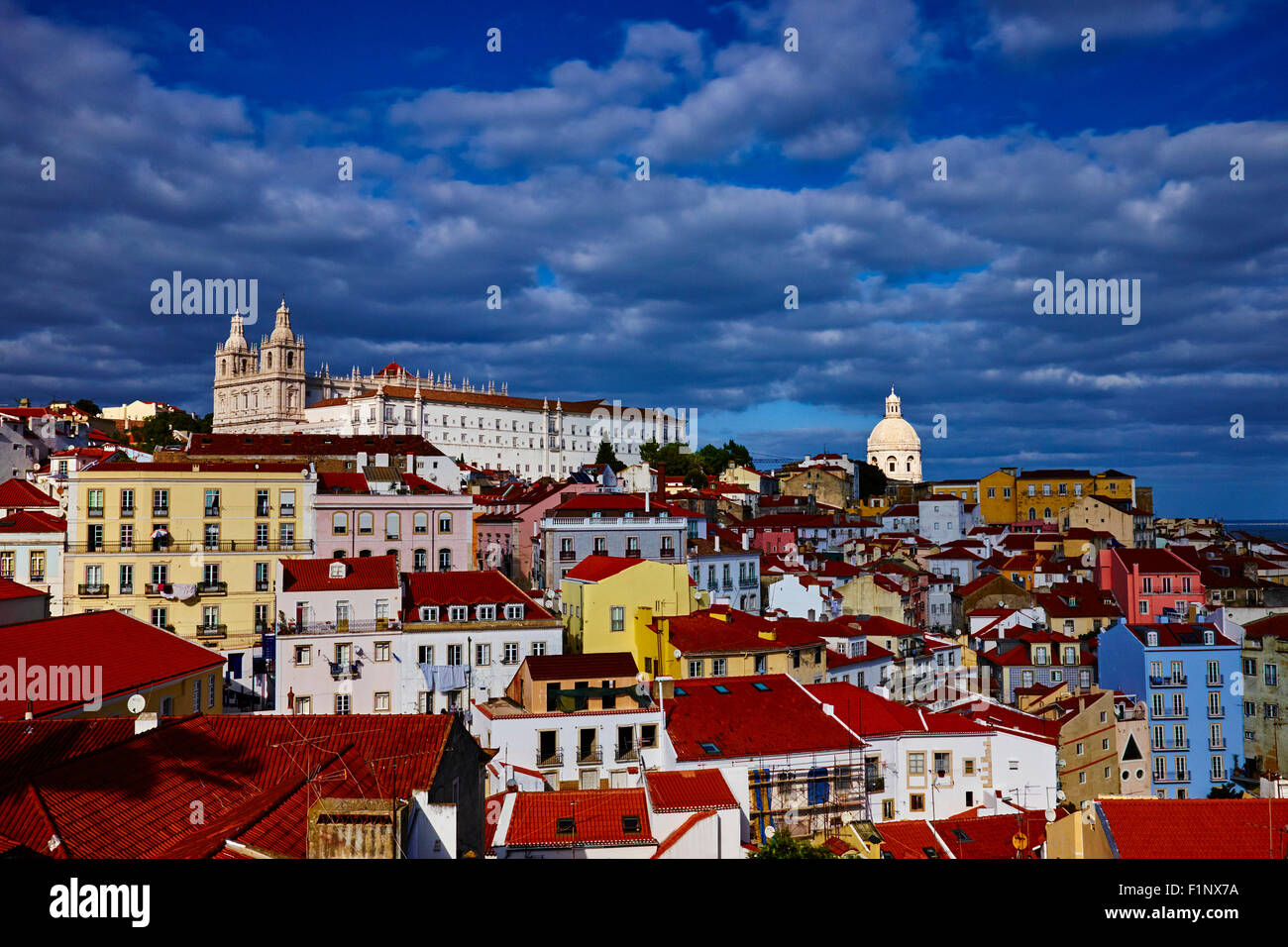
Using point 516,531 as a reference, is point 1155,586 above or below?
below

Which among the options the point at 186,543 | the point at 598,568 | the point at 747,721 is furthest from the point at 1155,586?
the point at 186,543

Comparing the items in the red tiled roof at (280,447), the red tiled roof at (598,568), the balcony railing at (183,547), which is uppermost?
the red tiled roof at (280,447)

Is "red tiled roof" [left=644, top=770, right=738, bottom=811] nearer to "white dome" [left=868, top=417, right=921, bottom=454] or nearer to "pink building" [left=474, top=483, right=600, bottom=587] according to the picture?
"pink building" [left=474, top=483, right=600, bottom=587]

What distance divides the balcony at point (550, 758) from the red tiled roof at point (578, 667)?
285cm

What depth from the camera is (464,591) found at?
36500mm

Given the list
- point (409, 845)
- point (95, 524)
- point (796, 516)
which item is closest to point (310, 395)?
point (796, 516)

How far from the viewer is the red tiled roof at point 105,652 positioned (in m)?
22.5

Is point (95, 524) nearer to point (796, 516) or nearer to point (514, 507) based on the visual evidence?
point (514, 507)

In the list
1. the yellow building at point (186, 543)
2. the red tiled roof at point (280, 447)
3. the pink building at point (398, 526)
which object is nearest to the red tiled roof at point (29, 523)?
the yellow building at point (186, 543)

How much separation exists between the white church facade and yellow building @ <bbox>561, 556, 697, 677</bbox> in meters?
106

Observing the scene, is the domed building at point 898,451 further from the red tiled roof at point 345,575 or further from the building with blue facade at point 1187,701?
the red tiled roof at point 345,575

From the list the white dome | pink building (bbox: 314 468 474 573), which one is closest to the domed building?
the white dome

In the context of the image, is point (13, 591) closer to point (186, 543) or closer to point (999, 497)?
point (186, 543)

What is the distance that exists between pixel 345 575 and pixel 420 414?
4529 inches
